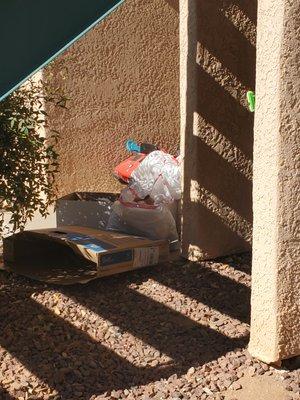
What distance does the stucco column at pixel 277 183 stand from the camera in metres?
3.40

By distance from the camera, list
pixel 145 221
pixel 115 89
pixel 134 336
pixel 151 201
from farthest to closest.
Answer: pixel 115 89 → pixel 151 201 → pixel 145 221 → pixel 134 336

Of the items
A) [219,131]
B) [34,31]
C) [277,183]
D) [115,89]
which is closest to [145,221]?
[219,131]

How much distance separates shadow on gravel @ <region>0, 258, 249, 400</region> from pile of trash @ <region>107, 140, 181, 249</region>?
46cm

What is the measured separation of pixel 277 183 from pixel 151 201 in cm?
217

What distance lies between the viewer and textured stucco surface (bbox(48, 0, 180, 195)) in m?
6.64

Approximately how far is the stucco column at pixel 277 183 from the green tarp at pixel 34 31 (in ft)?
3.05

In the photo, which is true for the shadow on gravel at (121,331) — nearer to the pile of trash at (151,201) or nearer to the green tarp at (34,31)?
the pile of trash at (151,201)

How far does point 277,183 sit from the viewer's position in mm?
3498

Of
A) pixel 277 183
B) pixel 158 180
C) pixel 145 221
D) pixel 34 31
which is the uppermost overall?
pixel 34 31

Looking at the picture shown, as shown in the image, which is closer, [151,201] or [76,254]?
[76,254]

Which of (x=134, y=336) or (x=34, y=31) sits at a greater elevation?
(x=34, y=31)

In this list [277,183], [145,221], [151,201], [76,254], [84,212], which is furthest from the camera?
[84,212]

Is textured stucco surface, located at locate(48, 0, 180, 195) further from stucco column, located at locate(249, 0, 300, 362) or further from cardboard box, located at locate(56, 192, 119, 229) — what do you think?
stucco column, located at locate(249, 0, 300, 362)

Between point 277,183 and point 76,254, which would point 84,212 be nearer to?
point 76,254
